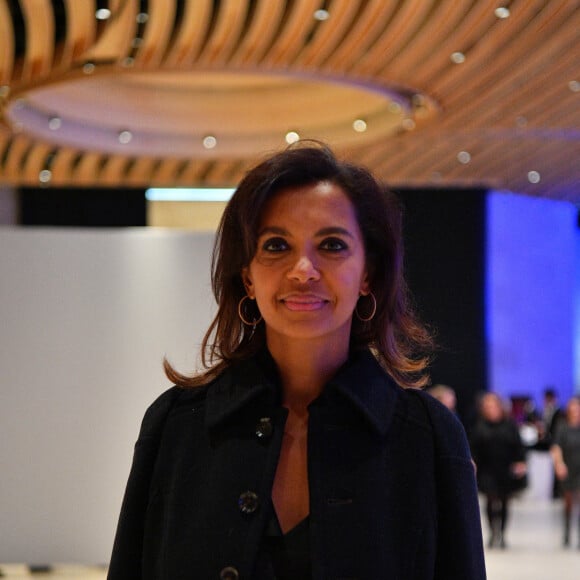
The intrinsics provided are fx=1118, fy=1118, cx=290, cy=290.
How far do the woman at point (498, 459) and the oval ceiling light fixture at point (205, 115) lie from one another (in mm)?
4220

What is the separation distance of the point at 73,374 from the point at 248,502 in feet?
22.9

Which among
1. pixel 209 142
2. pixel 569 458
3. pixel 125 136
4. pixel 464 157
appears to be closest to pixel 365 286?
pixel 569 458

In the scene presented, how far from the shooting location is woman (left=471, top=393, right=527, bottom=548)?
1190cm

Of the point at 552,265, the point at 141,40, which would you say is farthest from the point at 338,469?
the point at 552,265

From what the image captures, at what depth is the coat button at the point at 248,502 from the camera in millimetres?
1766

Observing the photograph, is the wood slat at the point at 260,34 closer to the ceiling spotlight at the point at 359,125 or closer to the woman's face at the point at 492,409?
the ceiling spotlight at the point at 359,125

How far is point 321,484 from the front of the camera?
179 centimetres

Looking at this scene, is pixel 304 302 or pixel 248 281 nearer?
pixel 304 302

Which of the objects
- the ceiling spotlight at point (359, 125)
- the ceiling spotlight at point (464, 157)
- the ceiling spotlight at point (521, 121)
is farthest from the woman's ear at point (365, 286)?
the ceiling spotlight at point (464, 157)

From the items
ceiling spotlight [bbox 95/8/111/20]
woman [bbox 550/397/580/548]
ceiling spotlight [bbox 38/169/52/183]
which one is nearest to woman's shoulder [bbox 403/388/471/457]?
ceiling spotlight [bbox 95/8/111/20]

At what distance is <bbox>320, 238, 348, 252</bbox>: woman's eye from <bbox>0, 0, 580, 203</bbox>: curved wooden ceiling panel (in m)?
8.27

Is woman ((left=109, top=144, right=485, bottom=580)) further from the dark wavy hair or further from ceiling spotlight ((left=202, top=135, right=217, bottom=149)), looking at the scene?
ceiling spotlight ((left=202, top=135, right=217, bottom=149))

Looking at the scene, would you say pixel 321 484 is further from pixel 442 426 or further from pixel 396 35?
pixel 396 35

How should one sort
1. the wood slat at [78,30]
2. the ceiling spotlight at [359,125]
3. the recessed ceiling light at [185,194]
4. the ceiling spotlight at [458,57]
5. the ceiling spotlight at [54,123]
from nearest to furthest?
the wood slat at [78,30], the ceiling spotlight at [458,57], the ceiling spotlight at [54,123], the ceiling spotlight at [359,125], the recessed ceiling light at [185,194]
